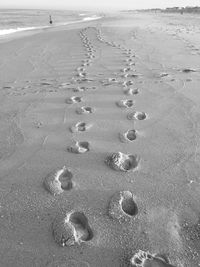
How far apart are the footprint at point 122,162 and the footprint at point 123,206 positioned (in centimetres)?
35

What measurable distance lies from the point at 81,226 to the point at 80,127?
1575 millimetres

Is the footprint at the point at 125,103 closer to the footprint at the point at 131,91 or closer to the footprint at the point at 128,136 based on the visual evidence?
the footprint at the point at 131,91

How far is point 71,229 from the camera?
2008 millimetres

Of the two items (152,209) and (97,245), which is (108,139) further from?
(97,245)

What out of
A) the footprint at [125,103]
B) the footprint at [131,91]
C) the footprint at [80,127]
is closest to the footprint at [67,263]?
the footprint at [80,127]

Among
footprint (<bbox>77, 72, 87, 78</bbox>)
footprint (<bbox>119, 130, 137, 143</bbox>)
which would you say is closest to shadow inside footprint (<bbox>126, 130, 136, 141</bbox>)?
footprint (<bbox>119, 130, 137, 143</bbox>)

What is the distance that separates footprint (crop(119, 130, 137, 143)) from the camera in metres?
3.16

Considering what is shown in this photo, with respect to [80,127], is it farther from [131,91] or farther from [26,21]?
[26,21]

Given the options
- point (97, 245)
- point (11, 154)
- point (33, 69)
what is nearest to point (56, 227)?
point (97, 245)

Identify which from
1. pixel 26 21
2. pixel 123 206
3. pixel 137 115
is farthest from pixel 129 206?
pixel 26 21

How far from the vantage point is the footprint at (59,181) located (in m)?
2.41

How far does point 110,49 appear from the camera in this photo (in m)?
8.33

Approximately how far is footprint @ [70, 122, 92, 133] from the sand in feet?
0.04

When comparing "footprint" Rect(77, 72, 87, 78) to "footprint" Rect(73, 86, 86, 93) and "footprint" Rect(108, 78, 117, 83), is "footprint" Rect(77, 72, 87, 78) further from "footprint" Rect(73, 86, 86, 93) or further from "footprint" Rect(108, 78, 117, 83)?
"footprint" Rect(73, 86, 86, 93)
